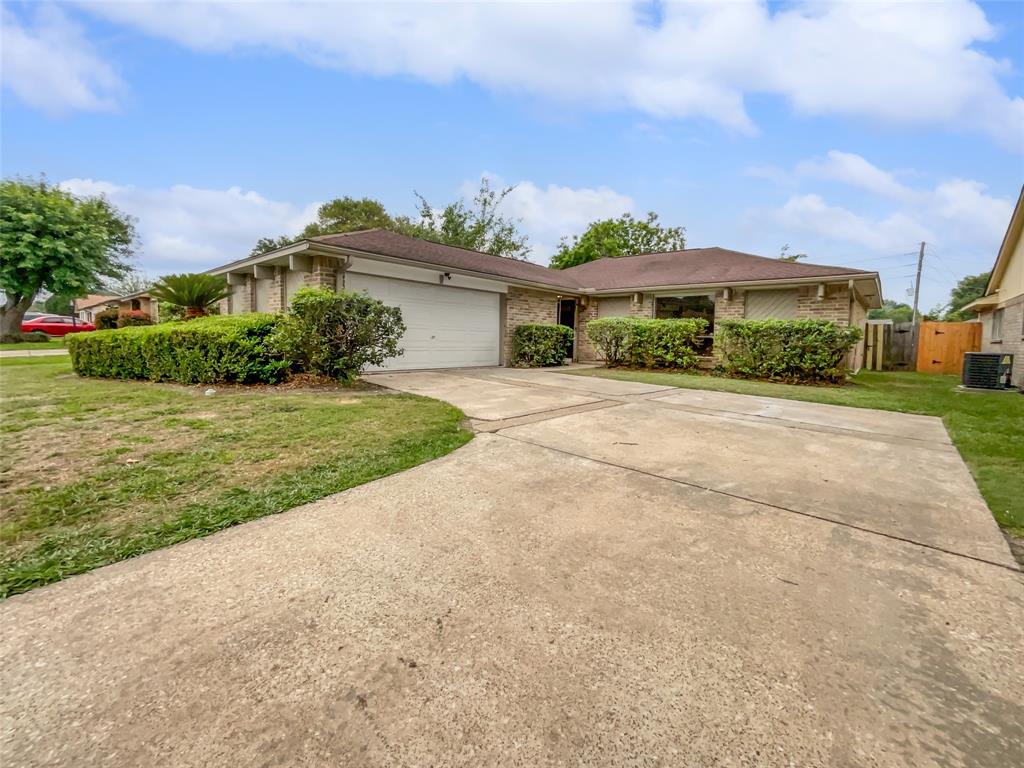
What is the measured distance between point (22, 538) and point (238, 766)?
2092 millimetres

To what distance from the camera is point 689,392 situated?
7.95 m

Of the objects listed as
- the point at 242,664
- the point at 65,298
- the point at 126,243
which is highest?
the point at 126,243

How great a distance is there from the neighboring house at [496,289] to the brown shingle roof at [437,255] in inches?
2.7

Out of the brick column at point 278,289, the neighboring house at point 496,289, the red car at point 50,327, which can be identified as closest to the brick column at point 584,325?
the neighboring house at point 496,289

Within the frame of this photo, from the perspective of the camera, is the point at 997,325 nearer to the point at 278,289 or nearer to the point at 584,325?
the point at 584,325

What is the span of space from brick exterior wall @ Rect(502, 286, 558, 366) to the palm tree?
7.29 metres

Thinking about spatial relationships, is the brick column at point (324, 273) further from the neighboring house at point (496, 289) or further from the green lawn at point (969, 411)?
the green lawn at point (969, 411)

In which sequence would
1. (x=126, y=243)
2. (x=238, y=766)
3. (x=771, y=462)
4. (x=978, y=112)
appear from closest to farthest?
1. (x=238, y=766)
2. (x=771, y=462)
3. (x=978, y=112)
4. (x=126, y=243)

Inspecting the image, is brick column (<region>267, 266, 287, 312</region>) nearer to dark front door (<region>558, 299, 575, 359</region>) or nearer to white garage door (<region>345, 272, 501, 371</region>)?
white garage door (<region>345, 272, 501, 371</region>)

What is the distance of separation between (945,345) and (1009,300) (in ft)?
14.8

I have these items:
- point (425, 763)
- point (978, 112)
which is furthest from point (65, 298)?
point (978, 112)

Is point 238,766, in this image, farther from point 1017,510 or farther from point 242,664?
point 1017,510

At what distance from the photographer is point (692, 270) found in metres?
14.2

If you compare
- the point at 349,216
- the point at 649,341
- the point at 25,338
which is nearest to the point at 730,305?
the point at 649,341
